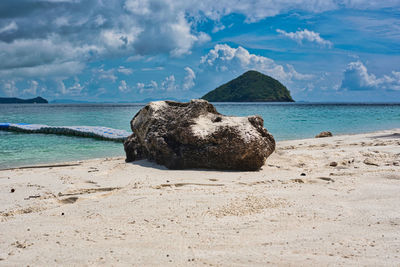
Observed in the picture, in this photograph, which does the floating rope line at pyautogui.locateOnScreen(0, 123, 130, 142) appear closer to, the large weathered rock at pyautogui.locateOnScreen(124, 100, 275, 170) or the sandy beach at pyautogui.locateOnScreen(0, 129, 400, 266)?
the large weathered rock at pyautogui.locateOnScreen(124, 100, 275, 170)

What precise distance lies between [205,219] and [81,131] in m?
20.3

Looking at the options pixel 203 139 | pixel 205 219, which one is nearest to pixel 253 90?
pixel 203 139

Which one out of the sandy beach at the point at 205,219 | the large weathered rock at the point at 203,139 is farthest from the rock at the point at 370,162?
the large weathered rock at the point at 203,139

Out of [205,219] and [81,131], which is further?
[81,131]

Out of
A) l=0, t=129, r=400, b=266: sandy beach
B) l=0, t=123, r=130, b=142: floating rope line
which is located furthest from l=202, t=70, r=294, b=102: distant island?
l=0, t=129, r=400, b=266: sandy beach

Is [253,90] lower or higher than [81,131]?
higher

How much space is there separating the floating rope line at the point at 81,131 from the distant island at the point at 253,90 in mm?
144489

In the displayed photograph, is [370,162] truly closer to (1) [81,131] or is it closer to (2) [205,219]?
(2) [205,219]

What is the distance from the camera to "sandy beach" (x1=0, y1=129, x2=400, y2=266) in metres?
2.76

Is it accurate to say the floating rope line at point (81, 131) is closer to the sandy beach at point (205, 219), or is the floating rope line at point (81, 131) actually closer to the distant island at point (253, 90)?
the sandy beach at point (205, 219)

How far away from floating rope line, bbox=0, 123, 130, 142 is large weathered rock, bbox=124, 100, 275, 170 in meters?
10.5

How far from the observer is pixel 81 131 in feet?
72.4

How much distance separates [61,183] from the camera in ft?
19.0

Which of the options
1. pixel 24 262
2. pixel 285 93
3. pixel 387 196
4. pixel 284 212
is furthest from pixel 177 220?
pixel 285 93
